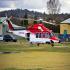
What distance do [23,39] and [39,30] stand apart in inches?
137

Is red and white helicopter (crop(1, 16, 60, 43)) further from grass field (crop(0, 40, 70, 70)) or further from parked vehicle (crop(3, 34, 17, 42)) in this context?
grass field (crop(0, 40, 70, 70))

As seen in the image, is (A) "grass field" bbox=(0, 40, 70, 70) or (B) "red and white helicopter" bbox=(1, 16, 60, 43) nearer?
(A) "grass field" bbox=(0, 40, 70, 70)

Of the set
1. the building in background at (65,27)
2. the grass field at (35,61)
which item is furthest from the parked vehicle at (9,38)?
the grass field at (35,61)

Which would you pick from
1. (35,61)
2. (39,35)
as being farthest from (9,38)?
(35,61)

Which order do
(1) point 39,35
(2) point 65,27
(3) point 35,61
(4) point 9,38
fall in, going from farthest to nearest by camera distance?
(2) point 65,27, (4) point 9,38, (1) point 39,35, (3) point 35,61

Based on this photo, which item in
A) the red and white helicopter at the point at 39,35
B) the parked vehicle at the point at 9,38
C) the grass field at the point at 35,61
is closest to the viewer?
the grass field at the point at 35,61

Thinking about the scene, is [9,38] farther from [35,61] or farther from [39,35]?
[35,61]

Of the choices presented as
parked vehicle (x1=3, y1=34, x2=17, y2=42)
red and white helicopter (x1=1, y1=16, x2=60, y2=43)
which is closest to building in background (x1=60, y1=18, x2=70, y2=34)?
red and white helicopter (x1=1, y1=16, x2=60, y2=43)

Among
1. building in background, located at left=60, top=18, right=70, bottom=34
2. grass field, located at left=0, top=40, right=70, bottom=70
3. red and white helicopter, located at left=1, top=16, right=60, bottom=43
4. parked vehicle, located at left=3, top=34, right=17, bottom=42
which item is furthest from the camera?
building in background, located at left=60, top=18, right=70, bottom=34

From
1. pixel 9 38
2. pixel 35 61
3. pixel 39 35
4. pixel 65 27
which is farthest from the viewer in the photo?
pixel 65 27

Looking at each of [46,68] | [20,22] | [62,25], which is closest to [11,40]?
[62,25]

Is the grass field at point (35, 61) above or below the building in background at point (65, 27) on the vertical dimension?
below

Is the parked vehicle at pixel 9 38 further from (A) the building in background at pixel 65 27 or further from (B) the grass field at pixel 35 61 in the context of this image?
(B) the grass field at pixel 35 61

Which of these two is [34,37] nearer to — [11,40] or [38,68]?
[11,40]
